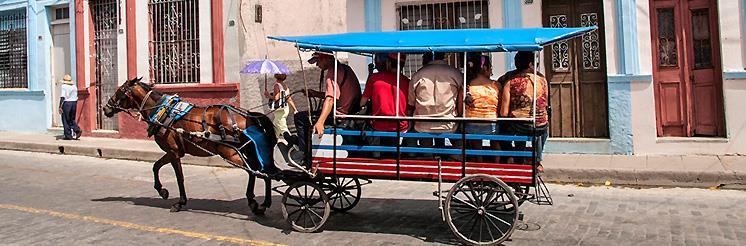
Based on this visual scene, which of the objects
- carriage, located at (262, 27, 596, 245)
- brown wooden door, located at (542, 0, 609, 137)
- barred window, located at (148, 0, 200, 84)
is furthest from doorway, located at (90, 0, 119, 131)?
carriage, located at (262, 27, 596, 245)

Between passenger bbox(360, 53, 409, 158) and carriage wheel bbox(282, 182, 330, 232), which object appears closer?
passenger bbox(360, 53, 409, 158)

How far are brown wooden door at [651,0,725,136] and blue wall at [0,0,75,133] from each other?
13.0 meters

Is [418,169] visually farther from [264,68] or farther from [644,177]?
[264,68]

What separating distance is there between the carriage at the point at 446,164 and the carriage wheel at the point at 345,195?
1.29 ft

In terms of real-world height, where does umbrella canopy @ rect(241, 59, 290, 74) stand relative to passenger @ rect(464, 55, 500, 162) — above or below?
above

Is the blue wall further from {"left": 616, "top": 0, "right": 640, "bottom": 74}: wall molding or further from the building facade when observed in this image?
{"left": 616, "top": 0, "right": 640, "bottom": 74}: wall molding

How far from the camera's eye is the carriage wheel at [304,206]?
17.9 feet

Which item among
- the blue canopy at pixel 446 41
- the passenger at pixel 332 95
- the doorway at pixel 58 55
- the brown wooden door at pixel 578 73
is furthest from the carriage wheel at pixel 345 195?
the doorway at pixel 58 55

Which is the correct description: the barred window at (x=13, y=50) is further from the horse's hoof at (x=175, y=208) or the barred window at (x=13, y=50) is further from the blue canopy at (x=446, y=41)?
the blue canopy at (x=446, y=41)

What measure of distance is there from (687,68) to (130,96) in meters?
8.16

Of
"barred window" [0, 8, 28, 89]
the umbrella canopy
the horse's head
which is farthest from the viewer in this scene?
"barred window" [0, 8, 28, 89]

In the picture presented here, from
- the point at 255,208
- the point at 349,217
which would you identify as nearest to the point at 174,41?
the point at 255,208

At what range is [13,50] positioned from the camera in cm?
1525

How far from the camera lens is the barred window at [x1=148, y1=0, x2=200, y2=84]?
494 inches
